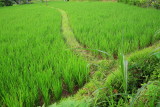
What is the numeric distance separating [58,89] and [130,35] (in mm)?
1840

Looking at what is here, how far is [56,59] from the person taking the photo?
1.82 metres

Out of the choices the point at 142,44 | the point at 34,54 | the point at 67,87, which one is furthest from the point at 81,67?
the point at 142,44

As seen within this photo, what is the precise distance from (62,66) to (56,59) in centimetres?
30

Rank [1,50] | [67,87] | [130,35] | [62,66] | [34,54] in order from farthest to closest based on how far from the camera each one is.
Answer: [130,35] → [1,50] → [34,54] → [62,66] → [67,87]

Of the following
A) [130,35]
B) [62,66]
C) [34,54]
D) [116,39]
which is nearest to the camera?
[62,66]

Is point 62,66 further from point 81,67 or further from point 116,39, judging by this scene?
point 116,39

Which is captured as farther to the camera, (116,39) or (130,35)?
(130,35)

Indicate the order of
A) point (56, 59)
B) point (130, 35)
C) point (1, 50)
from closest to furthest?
point (56, 59), point (1, 50), point (130, 35)

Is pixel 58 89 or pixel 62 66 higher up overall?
pixel 62 66

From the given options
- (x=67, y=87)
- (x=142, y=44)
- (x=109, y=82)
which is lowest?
(x=67, y=87)

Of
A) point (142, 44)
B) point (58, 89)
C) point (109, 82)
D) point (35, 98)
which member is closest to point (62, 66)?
point (58, 89)

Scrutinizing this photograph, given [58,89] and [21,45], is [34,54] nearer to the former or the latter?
[21,45]

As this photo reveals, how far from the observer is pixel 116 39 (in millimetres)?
2359

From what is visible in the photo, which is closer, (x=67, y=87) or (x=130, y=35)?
(x=67, y=87)
